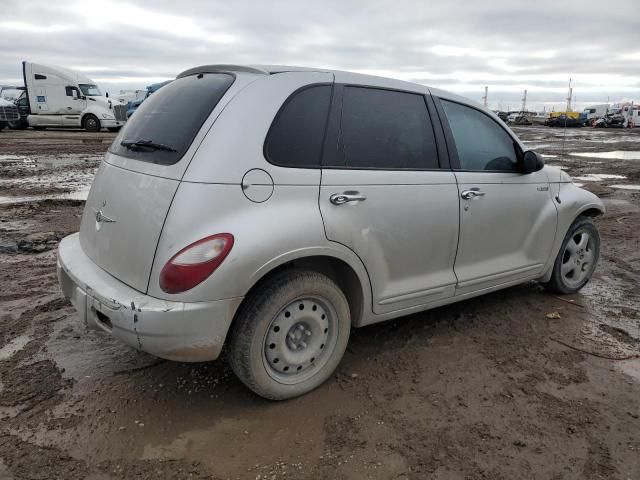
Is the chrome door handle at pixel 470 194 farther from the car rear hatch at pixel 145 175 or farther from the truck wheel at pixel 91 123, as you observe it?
the truck wheel at pixel 91 123

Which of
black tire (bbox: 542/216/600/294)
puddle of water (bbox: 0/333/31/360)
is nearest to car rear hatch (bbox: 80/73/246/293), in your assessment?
puddle of water (bbox: 0/333/31/360)

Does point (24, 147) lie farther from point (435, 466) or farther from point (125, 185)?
point (435, 466)

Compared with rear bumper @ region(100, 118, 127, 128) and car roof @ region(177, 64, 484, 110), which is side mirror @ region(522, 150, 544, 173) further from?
rear bumper @ region(100, 118, 127, 128)

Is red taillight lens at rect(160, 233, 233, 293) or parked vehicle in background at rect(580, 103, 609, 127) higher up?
parked vehicle in background at rect(580, 103, 609, 127)

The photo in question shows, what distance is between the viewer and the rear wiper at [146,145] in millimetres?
2839

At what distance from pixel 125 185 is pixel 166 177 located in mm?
393

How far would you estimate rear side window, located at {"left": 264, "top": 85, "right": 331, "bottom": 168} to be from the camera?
9.27 feet

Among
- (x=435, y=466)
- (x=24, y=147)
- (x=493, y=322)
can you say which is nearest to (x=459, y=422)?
(x=435, y=466)

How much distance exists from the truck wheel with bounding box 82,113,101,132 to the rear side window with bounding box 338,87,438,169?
26003 millimetres

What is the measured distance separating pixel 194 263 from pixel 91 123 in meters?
26.9

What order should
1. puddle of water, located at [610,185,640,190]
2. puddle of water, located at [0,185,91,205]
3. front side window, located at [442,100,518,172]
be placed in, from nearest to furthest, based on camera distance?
1. front side window, located at [442,100,518,172]
2. puddle of water, located at [0,185,91,205]
3. puddle of water, located at [610,185,640,190]

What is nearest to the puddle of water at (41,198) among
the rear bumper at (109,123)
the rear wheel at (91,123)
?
the rear bumper at (109,123)

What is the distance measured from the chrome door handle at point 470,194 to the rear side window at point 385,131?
0.28m

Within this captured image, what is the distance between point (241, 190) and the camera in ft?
8.67
